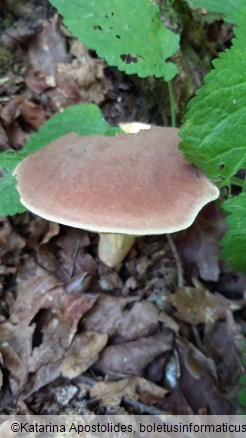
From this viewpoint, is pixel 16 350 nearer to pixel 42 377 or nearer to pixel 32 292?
pixel 42 377

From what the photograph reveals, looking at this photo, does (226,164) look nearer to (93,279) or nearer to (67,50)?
(93,279)

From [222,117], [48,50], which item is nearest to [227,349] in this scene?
[222,117]

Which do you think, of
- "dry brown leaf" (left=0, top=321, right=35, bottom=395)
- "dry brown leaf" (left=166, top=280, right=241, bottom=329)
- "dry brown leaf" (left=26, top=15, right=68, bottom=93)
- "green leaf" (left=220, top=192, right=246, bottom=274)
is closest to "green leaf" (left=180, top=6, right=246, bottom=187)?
"green leaf" (left=220, top=192, right=246, bottom=274)

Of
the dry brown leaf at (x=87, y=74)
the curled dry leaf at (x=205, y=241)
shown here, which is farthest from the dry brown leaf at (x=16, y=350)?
the dry brown leaf at (x=87, y=74)

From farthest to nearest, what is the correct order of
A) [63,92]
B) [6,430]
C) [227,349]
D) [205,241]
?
[63,92], [205,241], [227,349], [6,430]

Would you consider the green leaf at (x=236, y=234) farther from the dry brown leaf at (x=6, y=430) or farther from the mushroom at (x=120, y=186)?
the dry brown leaf at (x=6, y=430)

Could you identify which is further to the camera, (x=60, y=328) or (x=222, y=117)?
(x=60, y=328)

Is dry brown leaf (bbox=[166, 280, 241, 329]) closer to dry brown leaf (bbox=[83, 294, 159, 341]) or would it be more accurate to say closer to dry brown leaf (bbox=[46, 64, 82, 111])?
dry brown leaf (bbox=[83, 294, 159, 341])
